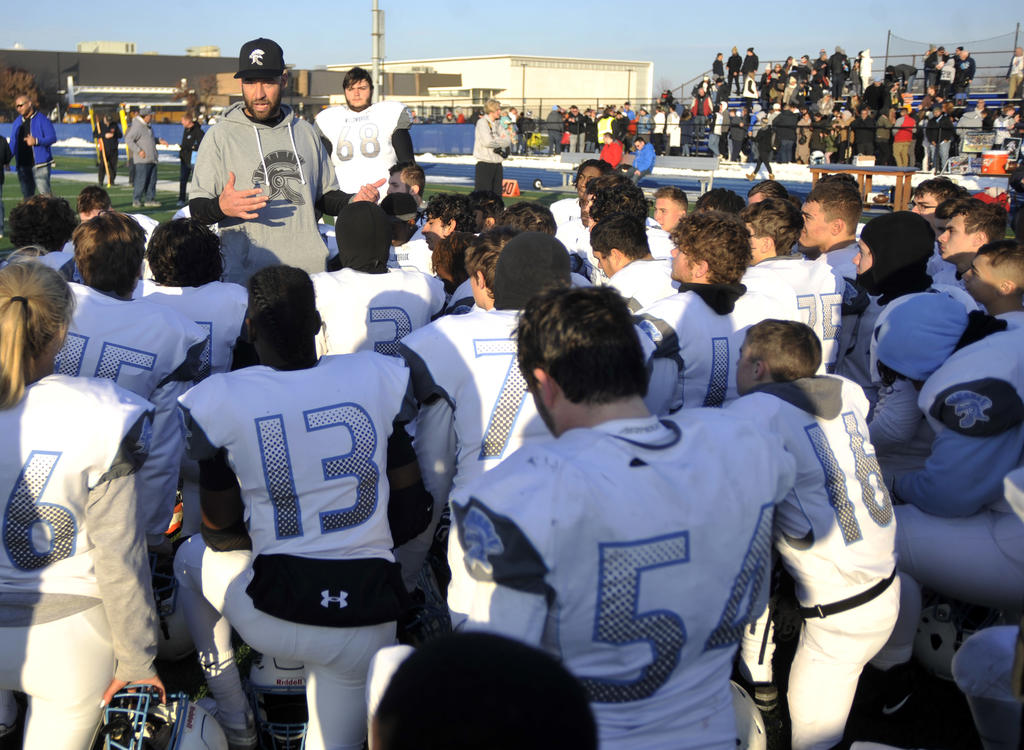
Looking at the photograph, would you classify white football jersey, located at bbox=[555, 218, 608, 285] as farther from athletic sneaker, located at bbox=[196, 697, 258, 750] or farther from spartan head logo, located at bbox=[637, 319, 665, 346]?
athletic sneaker, located at bbox=[196, 697, 258, 750]

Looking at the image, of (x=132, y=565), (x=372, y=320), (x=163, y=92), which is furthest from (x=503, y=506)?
(x=163, y=92)

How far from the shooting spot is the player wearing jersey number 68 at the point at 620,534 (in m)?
1.84

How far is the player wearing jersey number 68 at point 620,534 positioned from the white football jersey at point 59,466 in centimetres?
114

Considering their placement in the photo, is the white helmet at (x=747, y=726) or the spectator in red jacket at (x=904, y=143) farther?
the spectator in red jacket at (x=904, y=143)

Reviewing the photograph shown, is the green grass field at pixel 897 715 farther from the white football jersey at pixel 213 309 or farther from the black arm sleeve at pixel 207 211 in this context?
the black arm sleeve at pixel 207 211

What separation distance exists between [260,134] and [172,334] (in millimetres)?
1786

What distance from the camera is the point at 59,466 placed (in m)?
2.49

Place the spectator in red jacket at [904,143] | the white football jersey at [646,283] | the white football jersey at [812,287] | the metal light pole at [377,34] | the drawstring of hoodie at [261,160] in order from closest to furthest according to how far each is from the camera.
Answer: the white football jersey at [812,287] < the white football jersey at [646,283] < the drawstring of hoodie at [261,160] < the spectator in red jacket at [904,143] < the metal light pole at [377,34]

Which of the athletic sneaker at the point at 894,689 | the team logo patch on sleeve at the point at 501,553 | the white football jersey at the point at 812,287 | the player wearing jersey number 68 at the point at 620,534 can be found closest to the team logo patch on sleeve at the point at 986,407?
the athletic sneaker at the point at 894,689

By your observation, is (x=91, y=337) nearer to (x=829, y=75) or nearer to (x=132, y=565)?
(x=132, y=565)

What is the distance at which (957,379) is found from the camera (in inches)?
133

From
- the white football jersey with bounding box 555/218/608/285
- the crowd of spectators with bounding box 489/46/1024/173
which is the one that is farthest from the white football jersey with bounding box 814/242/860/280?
the crowd of spectators with bounding box 489/46/1024/173

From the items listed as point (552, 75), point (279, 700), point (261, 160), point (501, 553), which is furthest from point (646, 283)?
point (552, 75)

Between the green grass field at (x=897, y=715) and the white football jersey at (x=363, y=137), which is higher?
the white football jersey at (x=363, y=137)
